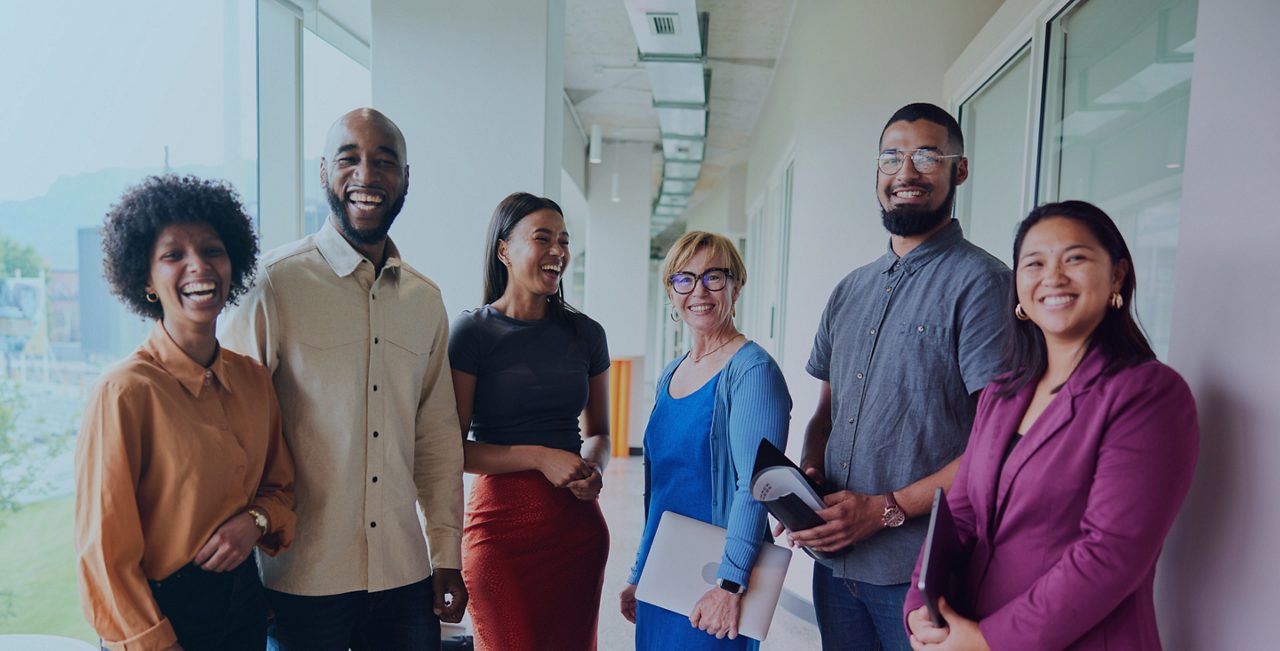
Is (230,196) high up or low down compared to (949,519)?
up

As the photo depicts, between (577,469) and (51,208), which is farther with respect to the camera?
(51,208)

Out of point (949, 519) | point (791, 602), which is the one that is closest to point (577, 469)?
point (949, 519)

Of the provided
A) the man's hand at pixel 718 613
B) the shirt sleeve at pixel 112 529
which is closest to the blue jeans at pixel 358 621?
the shirt sleeve at pixel 112 529

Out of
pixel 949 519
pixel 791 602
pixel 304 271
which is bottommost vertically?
pixel 791 602

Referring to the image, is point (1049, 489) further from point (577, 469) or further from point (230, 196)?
point (230, 196)

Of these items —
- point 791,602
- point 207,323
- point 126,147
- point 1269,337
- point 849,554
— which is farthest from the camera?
point 791,602

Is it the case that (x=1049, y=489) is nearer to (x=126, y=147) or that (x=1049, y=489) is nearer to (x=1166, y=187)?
(x=1166, y=187)

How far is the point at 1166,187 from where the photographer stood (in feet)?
5.29

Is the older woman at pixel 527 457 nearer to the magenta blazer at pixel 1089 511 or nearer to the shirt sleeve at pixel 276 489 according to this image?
the shirt sleeve at pixel 276 489

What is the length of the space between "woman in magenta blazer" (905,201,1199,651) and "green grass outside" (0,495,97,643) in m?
2.63

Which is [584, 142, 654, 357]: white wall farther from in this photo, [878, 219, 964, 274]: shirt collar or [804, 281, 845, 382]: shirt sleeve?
[878, 219, 964, 274]: shirt collar

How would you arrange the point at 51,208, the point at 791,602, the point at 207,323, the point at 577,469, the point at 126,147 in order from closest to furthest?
1. the point at 207,323
2. the point at 577,469
3. the point at 51,208
4. the point at 126,147
5. the point at 791,602

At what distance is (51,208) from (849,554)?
107 inches

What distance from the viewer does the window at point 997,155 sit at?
2.49 meters
